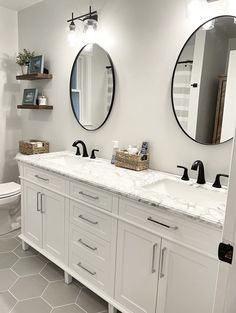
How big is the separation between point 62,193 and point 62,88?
1.27 m

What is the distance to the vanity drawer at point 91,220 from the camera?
1659mm

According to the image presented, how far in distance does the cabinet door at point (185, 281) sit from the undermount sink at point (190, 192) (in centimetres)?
32

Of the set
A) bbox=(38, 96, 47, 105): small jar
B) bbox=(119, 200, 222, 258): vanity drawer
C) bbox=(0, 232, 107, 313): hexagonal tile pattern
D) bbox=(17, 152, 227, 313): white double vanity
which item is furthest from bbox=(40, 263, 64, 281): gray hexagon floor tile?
bbox=(38, 96, 47, 105): small jar

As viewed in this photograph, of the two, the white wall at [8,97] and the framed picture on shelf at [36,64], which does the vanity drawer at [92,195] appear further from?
the white wall at [8,97]

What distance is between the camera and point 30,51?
3.03m

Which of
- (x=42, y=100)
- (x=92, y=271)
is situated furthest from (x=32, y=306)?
(x=42, y=100)

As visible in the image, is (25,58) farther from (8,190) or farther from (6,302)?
(6,302)

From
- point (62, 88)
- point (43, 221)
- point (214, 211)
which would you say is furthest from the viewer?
point (62, 88)

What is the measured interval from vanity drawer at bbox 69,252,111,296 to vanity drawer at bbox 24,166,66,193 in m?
0.52

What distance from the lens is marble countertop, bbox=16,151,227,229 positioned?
125 centimetres

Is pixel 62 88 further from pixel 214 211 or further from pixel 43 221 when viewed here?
pixel 214 211

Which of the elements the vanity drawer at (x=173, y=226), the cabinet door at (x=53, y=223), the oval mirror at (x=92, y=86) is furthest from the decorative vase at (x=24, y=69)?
the vanity drawer at (x=173, y=226)

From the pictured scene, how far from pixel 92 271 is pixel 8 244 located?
123 centimetres

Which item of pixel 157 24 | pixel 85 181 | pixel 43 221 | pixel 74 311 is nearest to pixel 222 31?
pixel 157 24
